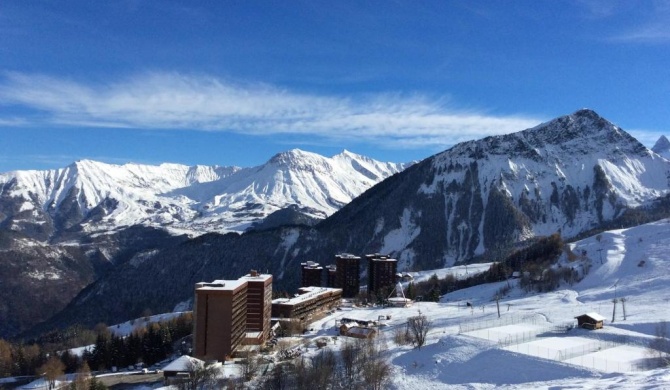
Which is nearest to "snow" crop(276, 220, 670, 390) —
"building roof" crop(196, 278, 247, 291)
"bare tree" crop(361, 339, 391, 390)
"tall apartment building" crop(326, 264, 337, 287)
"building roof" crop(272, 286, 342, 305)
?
"bare tree" crop(361, 339, 391, 390)

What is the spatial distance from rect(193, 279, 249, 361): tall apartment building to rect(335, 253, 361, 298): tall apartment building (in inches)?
3417

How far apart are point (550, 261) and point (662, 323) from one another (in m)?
70.3

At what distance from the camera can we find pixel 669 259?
111188 mm

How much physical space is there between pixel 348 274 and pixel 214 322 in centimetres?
9107

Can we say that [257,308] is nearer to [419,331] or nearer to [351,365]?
[419,331]

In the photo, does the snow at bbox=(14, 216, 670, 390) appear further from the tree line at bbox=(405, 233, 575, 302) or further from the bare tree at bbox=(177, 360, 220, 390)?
the bare tree at bbox=(177, 360, 220, 390)

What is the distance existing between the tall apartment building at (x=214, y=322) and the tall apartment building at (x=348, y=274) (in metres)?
86.8

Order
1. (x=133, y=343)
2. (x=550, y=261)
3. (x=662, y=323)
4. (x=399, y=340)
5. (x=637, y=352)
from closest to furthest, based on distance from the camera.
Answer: (x=637, y=352), (x=662, y=323), (x=399, y=340), (x=133, y=343), (x=550, y=261)

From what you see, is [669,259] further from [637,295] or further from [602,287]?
[637,295]

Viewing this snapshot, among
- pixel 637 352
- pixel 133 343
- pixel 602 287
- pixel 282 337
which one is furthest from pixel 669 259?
pixel 133 343

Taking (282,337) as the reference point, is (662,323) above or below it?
above

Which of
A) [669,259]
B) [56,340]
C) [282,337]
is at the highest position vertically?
[669,259]

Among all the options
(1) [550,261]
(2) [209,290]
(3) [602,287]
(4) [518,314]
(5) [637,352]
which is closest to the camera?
(5) [637,352]

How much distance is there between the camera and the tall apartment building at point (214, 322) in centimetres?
7819
